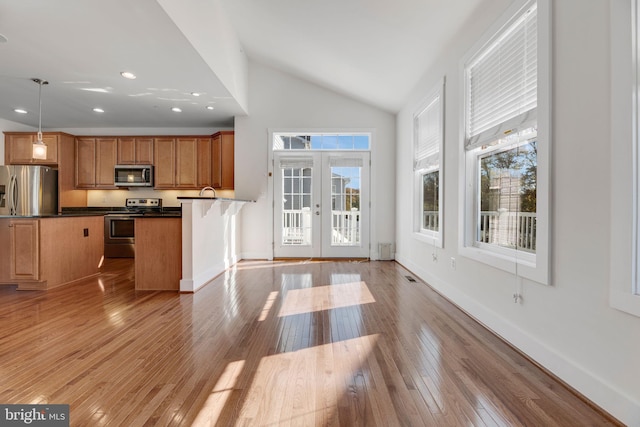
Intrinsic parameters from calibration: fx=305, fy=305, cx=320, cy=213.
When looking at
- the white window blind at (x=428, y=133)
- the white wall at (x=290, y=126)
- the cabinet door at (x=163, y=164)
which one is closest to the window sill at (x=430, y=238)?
the white window blind at (x=428, y=133)

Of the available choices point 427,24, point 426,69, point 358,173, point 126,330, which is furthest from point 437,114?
point 126,330

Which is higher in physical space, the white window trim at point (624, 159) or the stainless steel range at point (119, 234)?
the white window trim at point (624, 159)

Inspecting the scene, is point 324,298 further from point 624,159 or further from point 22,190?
point 22,190

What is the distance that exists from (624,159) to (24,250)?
5.49 m

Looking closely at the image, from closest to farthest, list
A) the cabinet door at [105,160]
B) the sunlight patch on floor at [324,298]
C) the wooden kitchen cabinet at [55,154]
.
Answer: the sunlight patch on floor at [324,298], the wooden kitchen cabinet at [55,154], the cabinet door at [105,160]

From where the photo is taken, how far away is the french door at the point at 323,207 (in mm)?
5816

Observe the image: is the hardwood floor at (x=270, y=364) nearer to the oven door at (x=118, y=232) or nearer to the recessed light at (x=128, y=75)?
the oven door at (x=118, y=232)

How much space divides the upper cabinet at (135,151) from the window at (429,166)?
502 centimetres

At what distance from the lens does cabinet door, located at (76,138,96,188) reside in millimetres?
6031

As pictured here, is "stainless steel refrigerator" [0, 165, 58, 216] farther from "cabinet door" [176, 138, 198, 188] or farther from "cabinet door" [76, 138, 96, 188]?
"cabinet door" [176, 138, 198, 188]

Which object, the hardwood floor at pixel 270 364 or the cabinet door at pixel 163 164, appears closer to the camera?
the hardwood floor at pixel 270 364

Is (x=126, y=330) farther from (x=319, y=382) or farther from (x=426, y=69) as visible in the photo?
(x=426, y=69)

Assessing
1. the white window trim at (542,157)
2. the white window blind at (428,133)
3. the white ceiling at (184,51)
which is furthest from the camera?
the white window blind at (428,133)

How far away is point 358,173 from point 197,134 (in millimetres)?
3500
